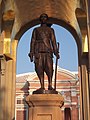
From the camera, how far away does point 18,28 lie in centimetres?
1419

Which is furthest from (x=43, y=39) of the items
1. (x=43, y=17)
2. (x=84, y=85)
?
(x=84, y=85)

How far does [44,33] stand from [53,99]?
6.06ft

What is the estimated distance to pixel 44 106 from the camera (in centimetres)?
775

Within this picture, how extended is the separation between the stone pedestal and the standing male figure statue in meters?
0.50

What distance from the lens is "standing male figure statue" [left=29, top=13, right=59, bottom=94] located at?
8320 millimetres

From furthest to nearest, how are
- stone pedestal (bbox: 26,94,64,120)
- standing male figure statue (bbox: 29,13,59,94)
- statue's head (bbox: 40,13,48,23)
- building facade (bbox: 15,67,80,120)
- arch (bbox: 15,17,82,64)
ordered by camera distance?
1. building facade (bbox: 15,67,80,120)
2. arch (bbox: 15,17,82,64)
3. statue's head (bbox: 40,13,48,23)
4. standing male figure statue (bbox: 29,13,59,94)
5. stone pedestal (bbox: 26,94,64,120)

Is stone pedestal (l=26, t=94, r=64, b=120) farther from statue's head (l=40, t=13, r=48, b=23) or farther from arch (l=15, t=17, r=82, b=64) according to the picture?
arch (l=15, t=17, r=82, b=64)

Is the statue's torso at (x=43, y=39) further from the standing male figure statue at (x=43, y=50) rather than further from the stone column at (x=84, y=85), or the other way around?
the stone column at (x=84, y=85)

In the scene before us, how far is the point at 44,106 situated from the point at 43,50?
4.87ft

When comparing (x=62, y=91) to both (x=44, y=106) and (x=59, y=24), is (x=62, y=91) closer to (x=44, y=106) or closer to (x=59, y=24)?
(x=59, y=24)

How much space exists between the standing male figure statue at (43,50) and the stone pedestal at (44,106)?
50 centimetres

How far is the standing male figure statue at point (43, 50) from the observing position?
8.32m

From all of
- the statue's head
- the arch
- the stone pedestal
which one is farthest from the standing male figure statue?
the arch

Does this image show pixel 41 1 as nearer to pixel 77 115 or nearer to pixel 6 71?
pixel 6 71
